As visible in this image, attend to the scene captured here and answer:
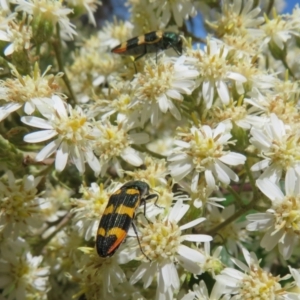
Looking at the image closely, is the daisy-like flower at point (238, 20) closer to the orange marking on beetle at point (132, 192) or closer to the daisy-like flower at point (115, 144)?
the daisy-like flower at point (115, 144)

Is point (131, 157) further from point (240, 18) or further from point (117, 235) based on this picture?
point (240, 18)

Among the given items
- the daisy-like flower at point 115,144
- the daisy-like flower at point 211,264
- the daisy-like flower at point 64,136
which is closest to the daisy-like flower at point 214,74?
the daisy-like flower at point 115,144

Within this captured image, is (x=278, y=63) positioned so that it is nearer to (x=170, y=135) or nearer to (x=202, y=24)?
(x=202, y=24)

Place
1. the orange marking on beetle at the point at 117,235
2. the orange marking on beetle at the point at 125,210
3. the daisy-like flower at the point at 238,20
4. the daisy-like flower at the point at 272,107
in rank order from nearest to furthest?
the orange marking on beetle at the point at 117,235 → the orange marking on beetle at the point at 125,210 → the daisy-like flower at the point at 272,107 → the daisy-like flower at the point at 238,20

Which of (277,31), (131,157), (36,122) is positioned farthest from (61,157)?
(277,31)

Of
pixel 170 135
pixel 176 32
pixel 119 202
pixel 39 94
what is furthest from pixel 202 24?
pixel 119 202
